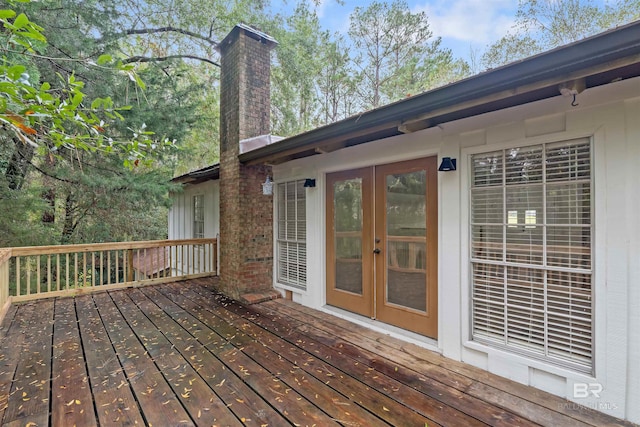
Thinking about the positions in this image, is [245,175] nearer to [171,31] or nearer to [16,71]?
[16,71]

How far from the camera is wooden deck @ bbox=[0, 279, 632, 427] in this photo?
2139mm

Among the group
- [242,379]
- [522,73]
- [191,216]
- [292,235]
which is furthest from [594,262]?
[191,216]

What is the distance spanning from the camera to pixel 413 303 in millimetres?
3455

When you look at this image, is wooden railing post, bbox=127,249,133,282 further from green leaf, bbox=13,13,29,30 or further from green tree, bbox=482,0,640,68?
green tree, bbox=482,0,640,68

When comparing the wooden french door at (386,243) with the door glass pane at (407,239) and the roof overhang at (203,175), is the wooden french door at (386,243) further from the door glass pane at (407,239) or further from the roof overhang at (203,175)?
the roof overhang at (203,175)

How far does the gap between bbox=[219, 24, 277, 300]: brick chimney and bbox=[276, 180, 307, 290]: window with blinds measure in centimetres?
24

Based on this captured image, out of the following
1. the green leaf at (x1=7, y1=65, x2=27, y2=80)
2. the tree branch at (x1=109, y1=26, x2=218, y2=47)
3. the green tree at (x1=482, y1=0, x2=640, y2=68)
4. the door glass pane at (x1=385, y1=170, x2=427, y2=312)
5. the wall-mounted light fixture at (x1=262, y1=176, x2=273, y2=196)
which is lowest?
the door glass pane at (x1=385, y1=170, x2=427, y2=312)

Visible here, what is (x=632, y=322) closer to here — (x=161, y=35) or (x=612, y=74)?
(x=612, y=74)

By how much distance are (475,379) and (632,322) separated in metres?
1.17

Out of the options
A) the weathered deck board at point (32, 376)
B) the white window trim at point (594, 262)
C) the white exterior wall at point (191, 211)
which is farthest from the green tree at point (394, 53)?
the weathered deck board at point (32, 376)

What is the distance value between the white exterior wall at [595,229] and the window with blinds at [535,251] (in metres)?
0.08

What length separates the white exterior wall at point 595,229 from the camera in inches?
82.0

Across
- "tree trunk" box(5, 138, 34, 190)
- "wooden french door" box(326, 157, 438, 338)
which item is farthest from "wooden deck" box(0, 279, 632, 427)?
"tree trunk" box(5, 138, 34, 190)

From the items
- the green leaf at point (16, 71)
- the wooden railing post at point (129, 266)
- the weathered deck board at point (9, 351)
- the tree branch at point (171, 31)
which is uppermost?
the tree branch at point (171, 31)
